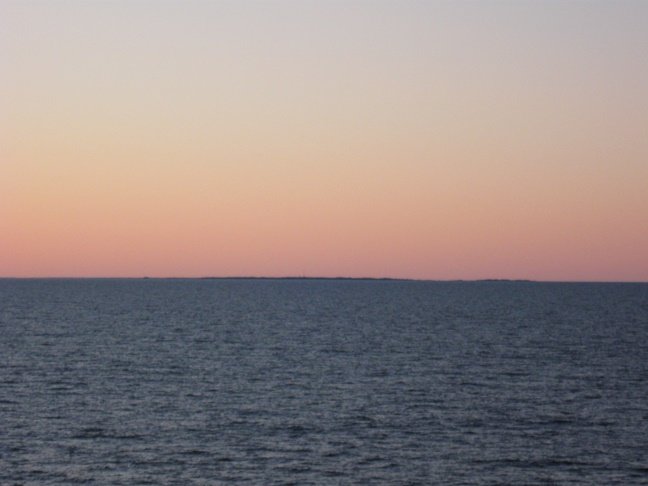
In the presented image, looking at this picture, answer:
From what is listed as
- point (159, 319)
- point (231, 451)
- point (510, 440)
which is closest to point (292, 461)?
point (231, 451)

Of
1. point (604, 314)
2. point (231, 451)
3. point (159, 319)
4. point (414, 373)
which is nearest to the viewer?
point (231, 451)

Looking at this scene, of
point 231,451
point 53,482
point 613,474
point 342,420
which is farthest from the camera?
point 342,420

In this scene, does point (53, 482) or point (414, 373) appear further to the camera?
point (414, 373)

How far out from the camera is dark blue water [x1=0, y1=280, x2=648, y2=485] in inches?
1671

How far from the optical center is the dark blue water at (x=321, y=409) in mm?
42438

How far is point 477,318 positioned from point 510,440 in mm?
103455

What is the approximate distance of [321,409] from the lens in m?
56.8

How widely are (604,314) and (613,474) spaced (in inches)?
4795

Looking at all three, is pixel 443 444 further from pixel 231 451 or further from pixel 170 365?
pixel 170 365

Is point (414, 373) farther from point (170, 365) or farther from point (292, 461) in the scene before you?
point (292, 461)

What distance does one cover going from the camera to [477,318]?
15062 cm

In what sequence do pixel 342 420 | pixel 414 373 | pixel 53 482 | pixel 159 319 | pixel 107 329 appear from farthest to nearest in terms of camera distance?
pixel 159 319
pixel 107 329
pixel 414 373
pixel 342 420
pixel 53 482

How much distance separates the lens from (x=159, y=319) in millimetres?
142125

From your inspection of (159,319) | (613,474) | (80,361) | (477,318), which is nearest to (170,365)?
(80,361)
